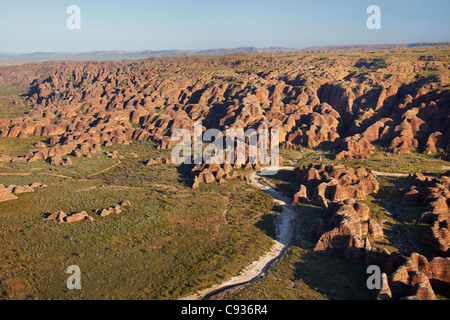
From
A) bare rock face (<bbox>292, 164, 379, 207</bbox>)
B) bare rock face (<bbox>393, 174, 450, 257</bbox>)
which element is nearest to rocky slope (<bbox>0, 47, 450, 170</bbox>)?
bare rock face (<bbox>292, 164, 379, 207</bbox>)

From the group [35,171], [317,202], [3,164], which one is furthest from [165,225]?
[3,164]

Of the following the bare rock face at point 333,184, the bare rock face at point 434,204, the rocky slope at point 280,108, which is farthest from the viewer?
the rocky slope at point 280,108

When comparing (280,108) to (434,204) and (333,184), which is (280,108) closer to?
(333,184)

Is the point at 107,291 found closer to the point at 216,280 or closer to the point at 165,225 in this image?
the point at 216,280

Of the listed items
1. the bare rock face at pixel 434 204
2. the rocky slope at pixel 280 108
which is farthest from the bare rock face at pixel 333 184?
the rocky slope at pixel 280 108

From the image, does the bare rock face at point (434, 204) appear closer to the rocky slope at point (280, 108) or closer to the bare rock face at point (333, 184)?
the bare rock face at point (333, 184)

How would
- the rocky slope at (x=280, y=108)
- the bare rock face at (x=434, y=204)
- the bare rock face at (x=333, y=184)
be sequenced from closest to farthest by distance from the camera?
1. the bare rock face at (x=434, y=204)
2. the bare rock face at (x=333, y=184)
3. the rocky slope at (x=280, y=108)

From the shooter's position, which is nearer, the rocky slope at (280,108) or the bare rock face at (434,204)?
the bare rock face at (434,204)

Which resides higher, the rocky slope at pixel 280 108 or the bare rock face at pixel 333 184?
the rocky slope at pixel 280 108

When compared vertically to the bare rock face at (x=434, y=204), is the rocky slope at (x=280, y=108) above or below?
above

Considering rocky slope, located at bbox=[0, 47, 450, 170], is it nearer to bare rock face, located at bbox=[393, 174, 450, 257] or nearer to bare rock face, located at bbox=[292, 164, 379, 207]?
bare rock face, located at bbox=[292, 164, 379, 207]

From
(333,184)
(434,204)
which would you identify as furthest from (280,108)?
(434,204)

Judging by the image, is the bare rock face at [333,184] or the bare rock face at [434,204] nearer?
the bare rock face at [434,204]
